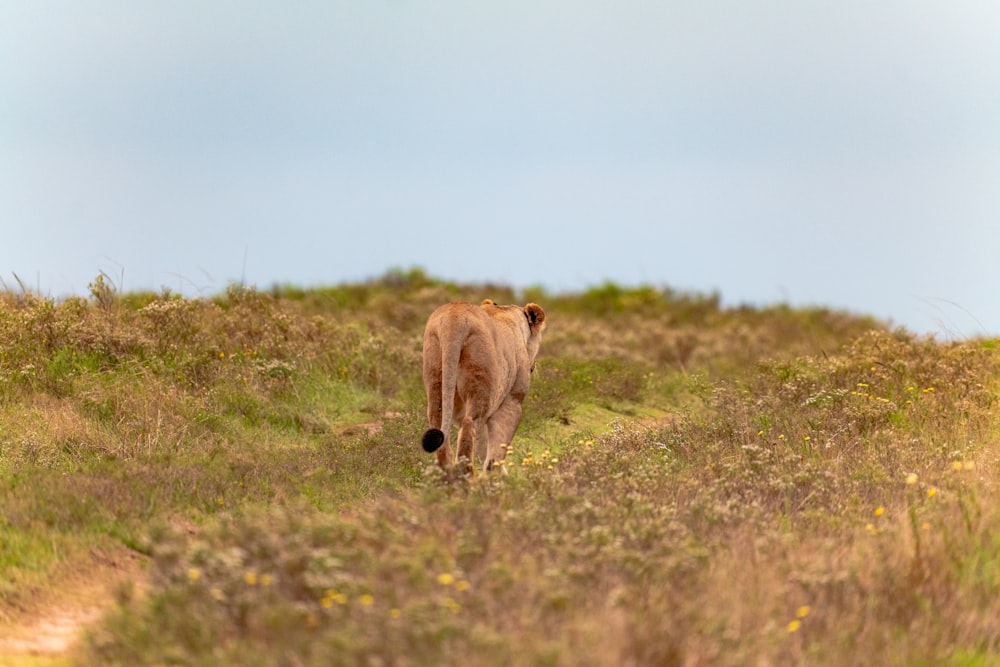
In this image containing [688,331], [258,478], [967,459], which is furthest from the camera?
[688,331]

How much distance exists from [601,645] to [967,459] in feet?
17.9

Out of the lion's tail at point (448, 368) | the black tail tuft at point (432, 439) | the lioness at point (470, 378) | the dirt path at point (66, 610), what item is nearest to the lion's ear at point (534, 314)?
the lioness at point (470, 378)

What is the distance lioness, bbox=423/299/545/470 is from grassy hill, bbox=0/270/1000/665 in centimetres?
58

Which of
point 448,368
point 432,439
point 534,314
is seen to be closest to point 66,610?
point 432,439

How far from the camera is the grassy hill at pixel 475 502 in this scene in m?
5.30

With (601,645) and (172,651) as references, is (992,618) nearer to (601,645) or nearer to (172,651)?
(601,645)

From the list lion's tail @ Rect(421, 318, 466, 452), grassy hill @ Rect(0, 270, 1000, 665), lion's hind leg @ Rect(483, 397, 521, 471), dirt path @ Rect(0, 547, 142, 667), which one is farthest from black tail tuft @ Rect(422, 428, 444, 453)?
dirt path @ Rect(0, 547, 142, 667)

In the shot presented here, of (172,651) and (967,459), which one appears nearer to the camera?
(172,651)

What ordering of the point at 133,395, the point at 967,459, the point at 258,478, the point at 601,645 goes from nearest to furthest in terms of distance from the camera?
1. the point at 601,645
2. the point at 967,459
3. the point at 258,478
4. the point at 133,395

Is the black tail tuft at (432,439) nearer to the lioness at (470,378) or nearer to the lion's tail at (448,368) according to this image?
the lioness at (470,378)

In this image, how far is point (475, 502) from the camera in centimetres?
743

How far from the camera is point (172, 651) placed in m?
5.14

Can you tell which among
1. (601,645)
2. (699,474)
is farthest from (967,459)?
(601,645)

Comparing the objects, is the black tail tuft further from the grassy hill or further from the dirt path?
the dirt path
